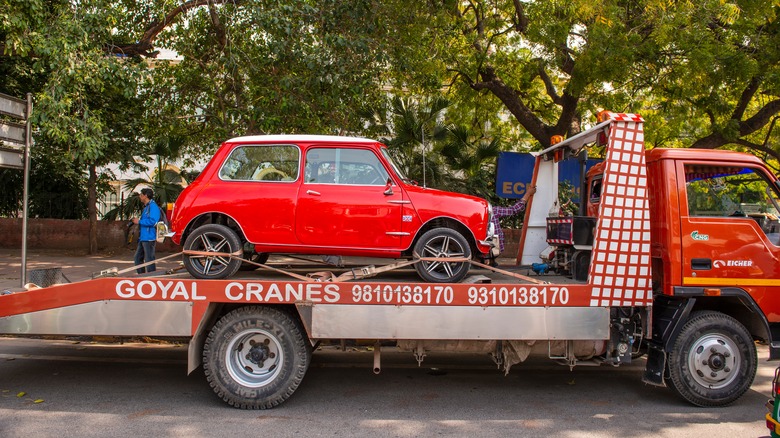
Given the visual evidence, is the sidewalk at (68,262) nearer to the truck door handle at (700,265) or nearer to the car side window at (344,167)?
the car side window at (344,167)

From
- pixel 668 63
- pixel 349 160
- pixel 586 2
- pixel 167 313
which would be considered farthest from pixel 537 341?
pixel 668 63

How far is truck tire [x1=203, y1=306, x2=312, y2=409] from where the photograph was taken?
5.23m

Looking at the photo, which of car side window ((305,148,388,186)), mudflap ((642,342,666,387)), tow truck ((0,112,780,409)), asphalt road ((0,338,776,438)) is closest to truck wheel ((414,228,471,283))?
tow truck ((0,112,780,409))

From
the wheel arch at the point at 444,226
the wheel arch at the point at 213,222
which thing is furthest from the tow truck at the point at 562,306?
the wheel arch at the point at 444,226

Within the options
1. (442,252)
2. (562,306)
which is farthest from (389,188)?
(562,306)

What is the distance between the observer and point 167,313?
16.9 feet

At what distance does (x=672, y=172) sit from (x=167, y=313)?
4.95m

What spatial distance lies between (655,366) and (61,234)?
617 inches

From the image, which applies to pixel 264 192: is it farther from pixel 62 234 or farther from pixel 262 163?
pixel 62 234

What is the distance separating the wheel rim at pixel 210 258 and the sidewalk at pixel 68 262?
5.34 metres

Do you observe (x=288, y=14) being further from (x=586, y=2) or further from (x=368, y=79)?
(x=586, y=2)

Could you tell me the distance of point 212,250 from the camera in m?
5.71

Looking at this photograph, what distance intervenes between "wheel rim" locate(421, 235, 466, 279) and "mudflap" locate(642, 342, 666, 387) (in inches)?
80.8

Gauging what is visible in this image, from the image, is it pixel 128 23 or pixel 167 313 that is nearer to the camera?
pixel 167 313
